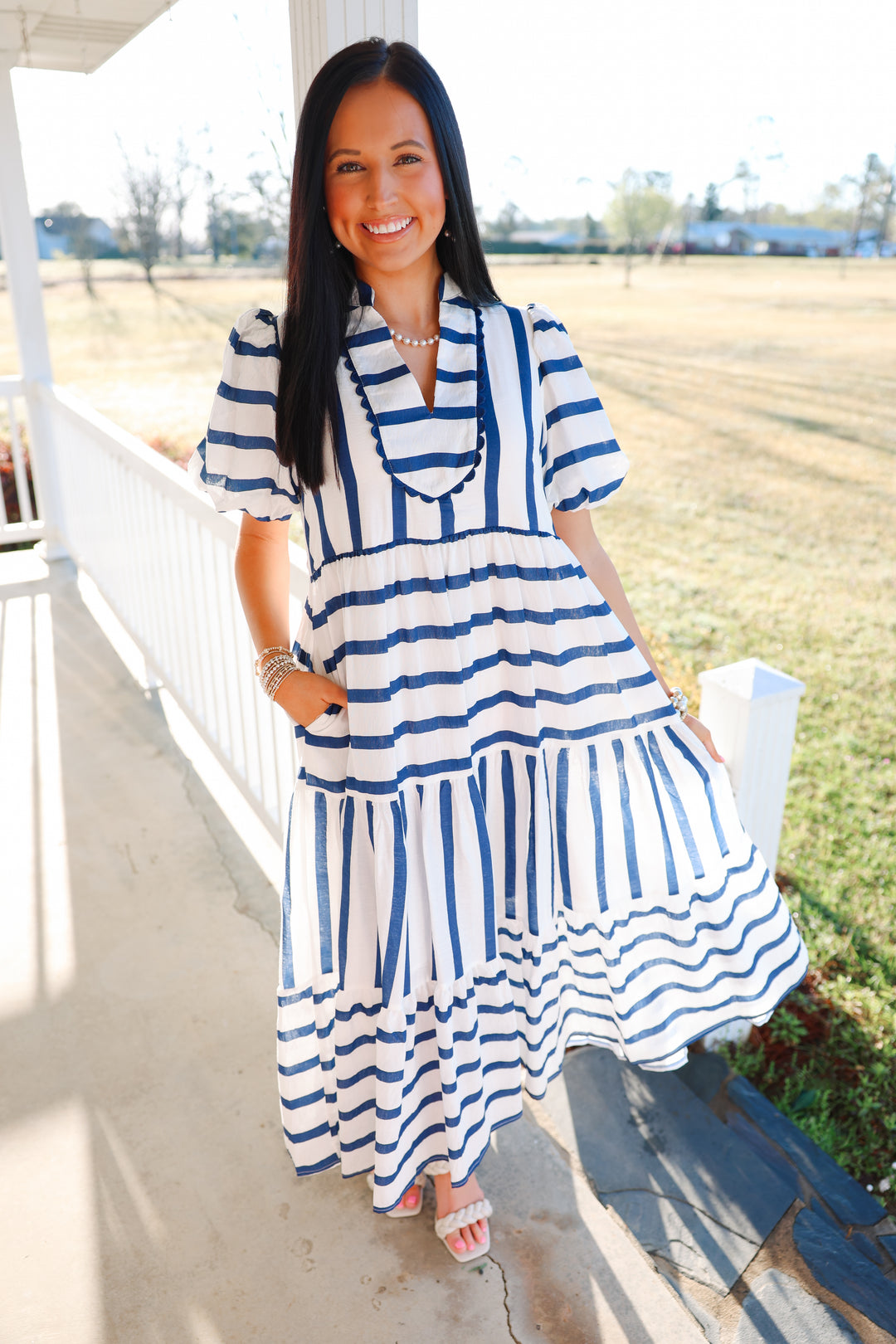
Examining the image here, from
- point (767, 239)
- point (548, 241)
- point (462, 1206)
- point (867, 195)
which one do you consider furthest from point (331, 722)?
point (548, 241)

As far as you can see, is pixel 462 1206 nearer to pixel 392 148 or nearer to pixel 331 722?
pixel 331 722

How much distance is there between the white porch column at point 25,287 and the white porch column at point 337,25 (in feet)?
9.55

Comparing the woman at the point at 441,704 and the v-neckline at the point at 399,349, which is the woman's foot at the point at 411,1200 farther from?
the v-neckline at the point at 399,349

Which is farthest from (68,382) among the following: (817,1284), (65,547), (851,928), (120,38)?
(817,1284)

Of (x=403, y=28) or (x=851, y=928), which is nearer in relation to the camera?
(x=403, y=28)

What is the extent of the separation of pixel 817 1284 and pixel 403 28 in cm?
199

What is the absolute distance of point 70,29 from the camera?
314 centimetres

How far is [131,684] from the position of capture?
3.36 meters

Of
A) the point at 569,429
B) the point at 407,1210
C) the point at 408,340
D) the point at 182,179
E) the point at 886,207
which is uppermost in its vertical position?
the point at 182,179

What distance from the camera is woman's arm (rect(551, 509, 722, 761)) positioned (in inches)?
50.6

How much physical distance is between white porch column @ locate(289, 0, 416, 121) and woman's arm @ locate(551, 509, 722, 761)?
756mm

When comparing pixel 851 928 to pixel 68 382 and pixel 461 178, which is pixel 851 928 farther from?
pixel 68 382

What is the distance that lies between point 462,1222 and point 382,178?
1411 mm

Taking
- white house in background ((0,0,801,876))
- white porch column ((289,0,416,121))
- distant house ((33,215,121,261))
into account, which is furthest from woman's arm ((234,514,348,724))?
distant house ((33,215,121,261))
